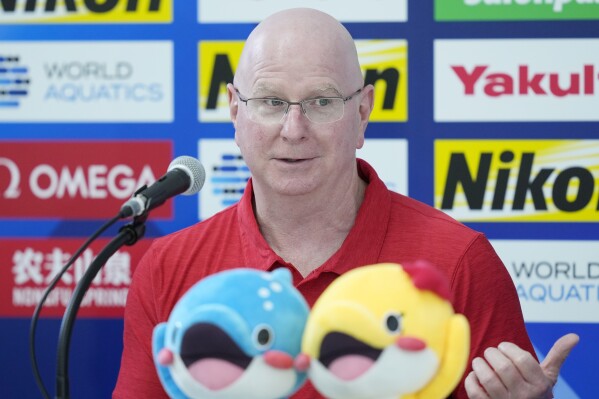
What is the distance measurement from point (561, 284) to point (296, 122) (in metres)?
1.09

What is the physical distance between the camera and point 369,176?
1513mm

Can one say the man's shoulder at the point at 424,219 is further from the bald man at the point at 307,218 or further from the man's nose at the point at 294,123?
the man's nose at the point at 294,123

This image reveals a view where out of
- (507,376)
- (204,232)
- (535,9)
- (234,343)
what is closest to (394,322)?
(234,343)

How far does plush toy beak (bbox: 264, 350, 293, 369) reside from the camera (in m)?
0.77

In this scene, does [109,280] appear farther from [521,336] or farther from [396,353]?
[396,353]

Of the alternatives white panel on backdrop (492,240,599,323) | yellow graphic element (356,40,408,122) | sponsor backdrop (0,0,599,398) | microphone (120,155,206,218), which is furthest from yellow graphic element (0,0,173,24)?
microphone (120,155,206,218)

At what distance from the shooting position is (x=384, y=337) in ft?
2.54

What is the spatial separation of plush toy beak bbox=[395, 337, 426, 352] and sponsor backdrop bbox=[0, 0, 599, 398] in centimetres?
134

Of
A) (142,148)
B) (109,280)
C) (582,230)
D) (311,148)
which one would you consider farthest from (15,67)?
(582,230)

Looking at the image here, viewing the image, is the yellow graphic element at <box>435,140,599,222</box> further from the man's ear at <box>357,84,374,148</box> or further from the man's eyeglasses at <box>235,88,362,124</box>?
the man's eyeglasses at <box>235,88,362,124</box>

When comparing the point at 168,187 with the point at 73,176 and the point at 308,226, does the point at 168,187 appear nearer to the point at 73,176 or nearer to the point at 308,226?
the point at 308,226

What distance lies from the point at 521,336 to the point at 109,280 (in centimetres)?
112

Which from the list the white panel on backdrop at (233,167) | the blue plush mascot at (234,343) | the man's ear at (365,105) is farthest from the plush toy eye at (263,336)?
the white panel on backdrop at (233,167)

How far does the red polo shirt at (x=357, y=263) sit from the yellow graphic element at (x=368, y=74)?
65cm
